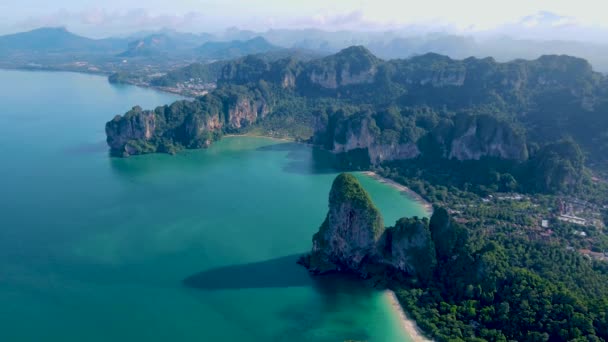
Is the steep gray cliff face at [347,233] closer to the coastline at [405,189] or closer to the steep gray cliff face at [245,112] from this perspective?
the coastline at [405,189]

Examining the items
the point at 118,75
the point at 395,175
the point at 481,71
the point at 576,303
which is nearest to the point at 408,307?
the point at 576,303

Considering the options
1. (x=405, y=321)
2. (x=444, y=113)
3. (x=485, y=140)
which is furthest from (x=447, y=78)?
(x=405, y=321)

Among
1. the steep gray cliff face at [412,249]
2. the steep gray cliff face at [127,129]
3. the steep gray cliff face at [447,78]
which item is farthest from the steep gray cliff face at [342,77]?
the steep gray cliff face at [412,249]

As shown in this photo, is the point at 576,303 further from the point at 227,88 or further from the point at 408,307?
the point at 227,88

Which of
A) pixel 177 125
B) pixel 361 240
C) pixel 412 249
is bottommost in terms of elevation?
pixel 412 249

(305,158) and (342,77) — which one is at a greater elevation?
(342,77)

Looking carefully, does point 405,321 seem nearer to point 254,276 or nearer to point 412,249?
point 412,249
